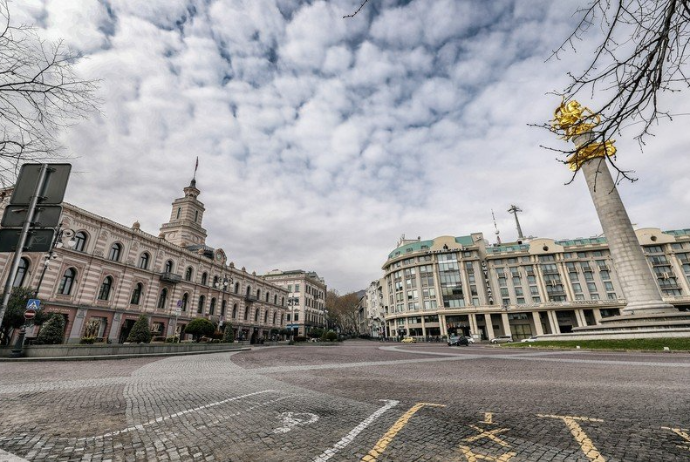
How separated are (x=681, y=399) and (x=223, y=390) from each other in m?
Answer: 9.33

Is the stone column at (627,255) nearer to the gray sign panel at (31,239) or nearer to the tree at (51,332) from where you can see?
the gray sign panel at (31,239)

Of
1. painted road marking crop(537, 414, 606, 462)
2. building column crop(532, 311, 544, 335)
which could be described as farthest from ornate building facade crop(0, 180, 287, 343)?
building column crop(532, 311, 544, 335)

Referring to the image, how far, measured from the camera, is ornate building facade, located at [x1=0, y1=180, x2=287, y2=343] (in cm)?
2431

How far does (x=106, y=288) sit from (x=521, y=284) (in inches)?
2660

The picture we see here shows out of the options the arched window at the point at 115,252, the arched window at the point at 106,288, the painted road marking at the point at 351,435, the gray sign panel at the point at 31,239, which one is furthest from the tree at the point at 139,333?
the painted road marking at the point at 351,435

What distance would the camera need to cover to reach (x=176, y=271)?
120ft

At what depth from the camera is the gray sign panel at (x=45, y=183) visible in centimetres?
420

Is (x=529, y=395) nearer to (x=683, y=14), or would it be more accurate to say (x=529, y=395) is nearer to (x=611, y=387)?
(x=611, y=387)

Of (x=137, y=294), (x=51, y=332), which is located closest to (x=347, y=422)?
(x=51, y=332)

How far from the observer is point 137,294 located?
31.5 m

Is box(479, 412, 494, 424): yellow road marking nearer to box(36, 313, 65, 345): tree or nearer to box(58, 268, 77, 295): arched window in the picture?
box(36, 313, 65, 345): tree

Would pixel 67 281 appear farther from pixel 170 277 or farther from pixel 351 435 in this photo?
pixel 351 435

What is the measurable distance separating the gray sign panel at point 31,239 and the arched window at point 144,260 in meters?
33.4

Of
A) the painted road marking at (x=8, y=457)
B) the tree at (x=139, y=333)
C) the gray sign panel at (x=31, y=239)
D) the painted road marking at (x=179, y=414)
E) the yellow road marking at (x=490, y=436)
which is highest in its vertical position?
the gray sign panel at (x=31, y=239)
